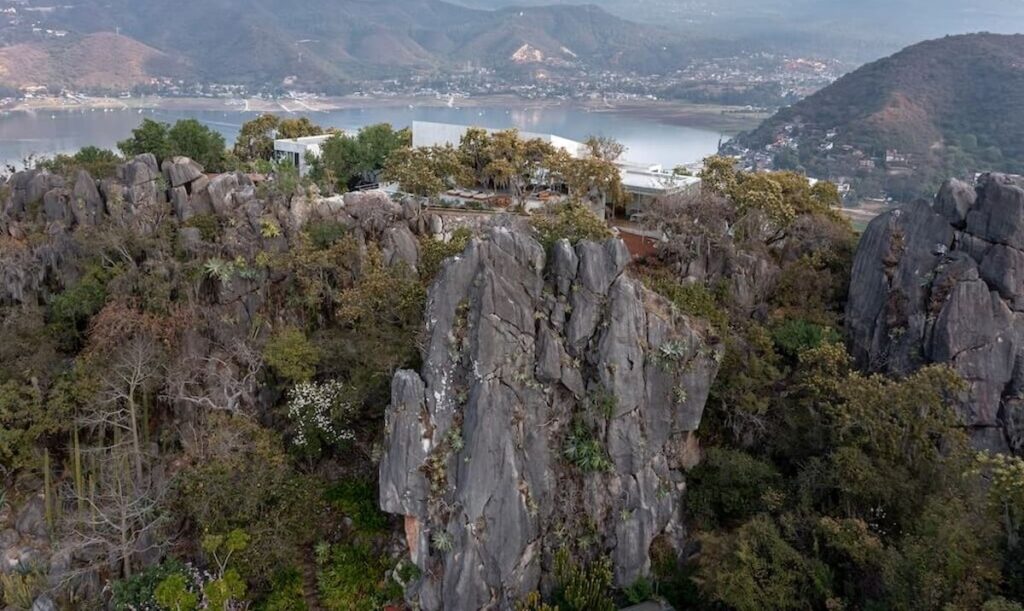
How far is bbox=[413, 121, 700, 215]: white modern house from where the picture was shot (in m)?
29.9

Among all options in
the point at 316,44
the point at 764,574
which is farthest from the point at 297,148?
the point at 316,44

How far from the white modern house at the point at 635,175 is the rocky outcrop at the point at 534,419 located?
9.54 metres

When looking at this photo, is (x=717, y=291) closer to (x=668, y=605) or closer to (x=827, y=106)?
(x=668, y=605)

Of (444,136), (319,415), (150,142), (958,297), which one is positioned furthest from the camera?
(444,136)

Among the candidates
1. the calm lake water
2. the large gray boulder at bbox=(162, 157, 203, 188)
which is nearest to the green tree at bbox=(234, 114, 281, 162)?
the large gray boulder at bbox=(162, 157, 203, 188)

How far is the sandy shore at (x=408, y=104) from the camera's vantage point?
10256 centimetres

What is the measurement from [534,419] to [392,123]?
67565 millimetres

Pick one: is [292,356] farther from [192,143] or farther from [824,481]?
[192,143]

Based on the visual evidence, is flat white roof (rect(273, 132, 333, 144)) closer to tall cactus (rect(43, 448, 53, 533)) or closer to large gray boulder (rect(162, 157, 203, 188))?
large gray boulder (rect(162, 157, 203, 188))

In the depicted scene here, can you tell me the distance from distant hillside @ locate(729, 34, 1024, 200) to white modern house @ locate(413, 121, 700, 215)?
23.9 m

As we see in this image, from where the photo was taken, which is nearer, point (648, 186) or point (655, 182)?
point (648, 186)

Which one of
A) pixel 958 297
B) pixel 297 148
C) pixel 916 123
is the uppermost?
pixel 916 123

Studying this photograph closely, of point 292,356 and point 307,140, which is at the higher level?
point 307,140

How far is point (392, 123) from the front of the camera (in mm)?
78562
